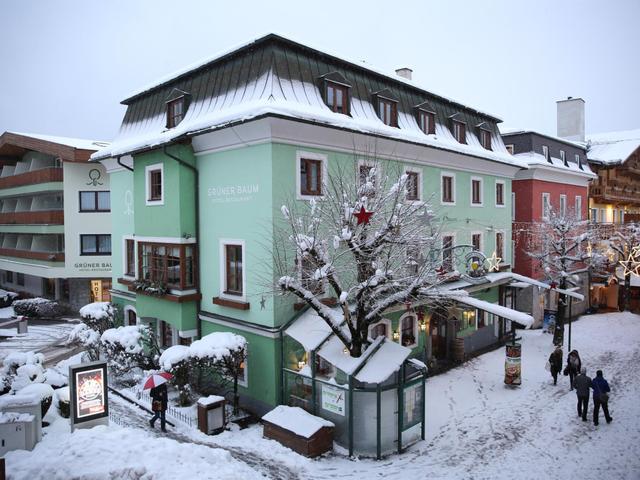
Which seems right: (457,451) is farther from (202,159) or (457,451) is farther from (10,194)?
(10,194)

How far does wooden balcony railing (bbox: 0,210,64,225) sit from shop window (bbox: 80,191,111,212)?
160 centimetres

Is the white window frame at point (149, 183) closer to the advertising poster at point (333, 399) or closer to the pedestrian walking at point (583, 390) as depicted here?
the advertising poster at point (333, 399)

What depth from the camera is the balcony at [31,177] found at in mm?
32031

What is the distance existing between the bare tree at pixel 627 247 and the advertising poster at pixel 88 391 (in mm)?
29928

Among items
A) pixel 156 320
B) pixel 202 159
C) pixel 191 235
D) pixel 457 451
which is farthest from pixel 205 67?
pixel 457 451

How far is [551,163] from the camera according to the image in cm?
3000

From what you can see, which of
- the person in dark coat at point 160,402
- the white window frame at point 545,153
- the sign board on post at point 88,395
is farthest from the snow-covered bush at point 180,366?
the white window frame at point 545,153

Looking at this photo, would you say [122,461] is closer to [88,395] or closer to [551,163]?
[88,395]

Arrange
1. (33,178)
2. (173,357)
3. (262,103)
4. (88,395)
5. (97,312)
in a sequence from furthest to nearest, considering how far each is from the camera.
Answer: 1. (33,178)
2. (97,312)
3. (173,357)
4. (262,103)
5. (88,395)

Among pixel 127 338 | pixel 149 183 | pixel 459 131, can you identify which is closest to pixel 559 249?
pixel 459 131

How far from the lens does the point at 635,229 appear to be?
105ft

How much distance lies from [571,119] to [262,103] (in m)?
35.5

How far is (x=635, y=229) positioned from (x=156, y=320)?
31090mm

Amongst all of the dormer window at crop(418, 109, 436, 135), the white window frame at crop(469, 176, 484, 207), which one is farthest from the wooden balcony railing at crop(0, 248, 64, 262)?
the white window frame at crop(469, 176, 484, 207)
